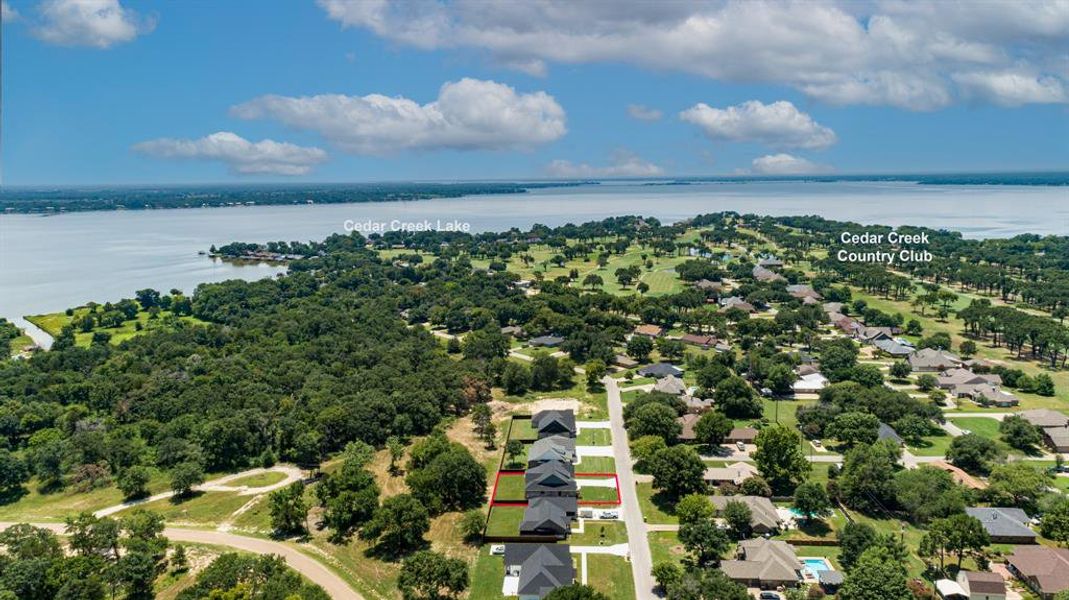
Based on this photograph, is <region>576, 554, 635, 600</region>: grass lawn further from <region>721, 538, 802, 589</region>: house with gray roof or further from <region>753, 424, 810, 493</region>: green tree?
<region>753, 424, 810, 493</region>: green tree

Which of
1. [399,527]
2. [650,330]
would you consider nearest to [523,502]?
[399,527]

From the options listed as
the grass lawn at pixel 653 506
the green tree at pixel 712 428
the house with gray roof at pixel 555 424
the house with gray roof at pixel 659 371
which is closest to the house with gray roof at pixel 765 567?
the grass lawn at pixel 653 506

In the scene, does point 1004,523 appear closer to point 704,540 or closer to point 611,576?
point 704,540

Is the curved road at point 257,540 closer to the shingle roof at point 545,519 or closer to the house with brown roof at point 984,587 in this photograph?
the shingle roof at point 545,519

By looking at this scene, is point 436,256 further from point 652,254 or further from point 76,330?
point 76,330

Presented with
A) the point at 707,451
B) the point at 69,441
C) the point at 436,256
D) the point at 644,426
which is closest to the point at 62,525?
the point at 69,441
